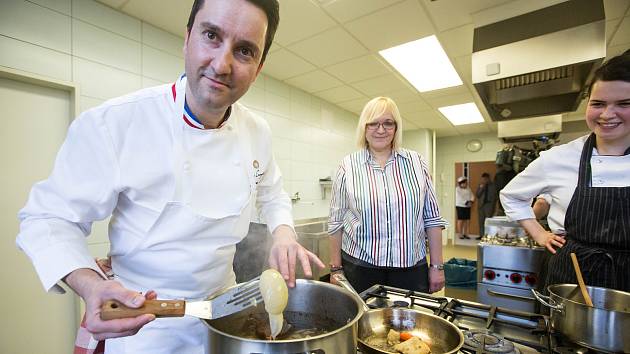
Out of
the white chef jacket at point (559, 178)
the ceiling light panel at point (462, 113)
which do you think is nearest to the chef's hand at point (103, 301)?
the white chef jacket at point (559, 178)

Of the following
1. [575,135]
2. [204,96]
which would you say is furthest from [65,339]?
[575,135]

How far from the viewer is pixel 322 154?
4.43 metres

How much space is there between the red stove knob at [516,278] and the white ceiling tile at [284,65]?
2539mm

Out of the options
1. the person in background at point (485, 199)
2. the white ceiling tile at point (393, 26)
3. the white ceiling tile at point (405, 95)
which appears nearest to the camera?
the white ceiling tile at point (393, 26)

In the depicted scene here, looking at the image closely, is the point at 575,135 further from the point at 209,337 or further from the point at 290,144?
the point at 209,337

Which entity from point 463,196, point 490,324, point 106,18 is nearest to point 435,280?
point 490,324

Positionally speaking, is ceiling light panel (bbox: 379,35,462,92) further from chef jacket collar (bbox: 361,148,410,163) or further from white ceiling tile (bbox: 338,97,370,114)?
chef jacket collar (bbox: 361,148,410,163)

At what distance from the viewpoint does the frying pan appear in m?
0.78

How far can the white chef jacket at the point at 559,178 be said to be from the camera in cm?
114

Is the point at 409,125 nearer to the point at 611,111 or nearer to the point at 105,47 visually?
the point at 611,111

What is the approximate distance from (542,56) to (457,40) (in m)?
1.00

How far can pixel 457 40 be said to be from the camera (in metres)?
2.58

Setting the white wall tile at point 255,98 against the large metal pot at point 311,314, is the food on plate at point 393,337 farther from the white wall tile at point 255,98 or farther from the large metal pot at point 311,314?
the white wall tile at point 255,98

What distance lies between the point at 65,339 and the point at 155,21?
2331 mm
